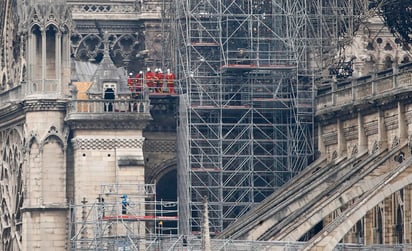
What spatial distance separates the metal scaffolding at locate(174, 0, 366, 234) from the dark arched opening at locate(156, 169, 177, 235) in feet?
10.3

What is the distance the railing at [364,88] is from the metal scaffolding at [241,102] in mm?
942

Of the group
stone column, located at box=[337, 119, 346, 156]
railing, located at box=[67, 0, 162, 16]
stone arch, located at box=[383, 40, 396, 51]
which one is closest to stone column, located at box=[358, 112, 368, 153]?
stone column, located at box=[337, 119, 346, 156]

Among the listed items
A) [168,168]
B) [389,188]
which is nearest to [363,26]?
[168,168]

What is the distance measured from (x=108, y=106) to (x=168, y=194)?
7152 millimetres

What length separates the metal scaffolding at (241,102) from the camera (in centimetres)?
11588

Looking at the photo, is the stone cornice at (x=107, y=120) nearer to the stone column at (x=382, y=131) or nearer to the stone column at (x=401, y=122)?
the stone column at (x=382, y=131)

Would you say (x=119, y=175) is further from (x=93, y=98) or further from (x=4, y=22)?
(x=4, y=22)

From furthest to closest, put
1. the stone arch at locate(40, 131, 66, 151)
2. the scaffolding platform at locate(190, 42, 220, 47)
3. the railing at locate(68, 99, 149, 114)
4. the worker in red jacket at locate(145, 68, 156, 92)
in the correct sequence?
the worker in red jacket at locate(145, 68, 156, 92)
the stone arch at locate(40, 131, 66, 151)
the railing at locate(68, 99, 149, 114)
the scaffolding platform at locate(190, 42, 220, 47)

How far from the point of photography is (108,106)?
4606 inches

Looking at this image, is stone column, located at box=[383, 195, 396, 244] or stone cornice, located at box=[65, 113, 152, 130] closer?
stone column, located at box=[383, 195, 396, 244]

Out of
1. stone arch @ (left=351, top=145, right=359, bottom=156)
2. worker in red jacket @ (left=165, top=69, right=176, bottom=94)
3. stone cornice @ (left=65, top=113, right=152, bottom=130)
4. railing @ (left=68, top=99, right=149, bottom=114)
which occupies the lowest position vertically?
stone arch @ (left=351, top=145, right=359, bottom=156)

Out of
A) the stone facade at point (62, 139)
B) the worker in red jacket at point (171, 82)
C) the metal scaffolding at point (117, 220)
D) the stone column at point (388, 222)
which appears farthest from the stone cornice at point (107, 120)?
the stone column at point (388, 222)

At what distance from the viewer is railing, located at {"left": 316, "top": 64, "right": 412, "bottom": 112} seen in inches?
4257

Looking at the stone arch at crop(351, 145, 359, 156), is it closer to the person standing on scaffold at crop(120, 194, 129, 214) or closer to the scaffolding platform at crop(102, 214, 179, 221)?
the scaffolding platform at crop(102, 214, 179, 221)
